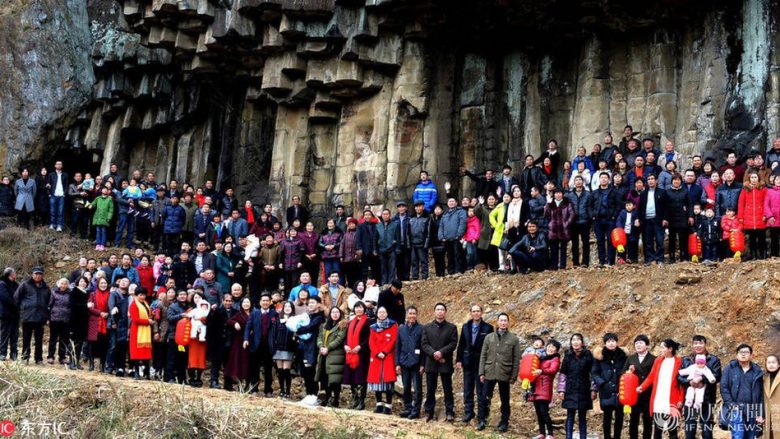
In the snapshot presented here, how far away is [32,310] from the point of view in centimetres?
2273

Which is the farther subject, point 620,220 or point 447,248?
point 447,248

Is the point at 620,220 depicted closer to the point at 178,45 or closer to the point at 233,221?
the point at 233,221

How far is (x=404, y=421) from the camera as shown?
19156mm

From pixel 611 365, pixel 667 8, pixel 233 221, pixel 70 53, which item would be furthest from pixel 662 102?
pixel 70 53

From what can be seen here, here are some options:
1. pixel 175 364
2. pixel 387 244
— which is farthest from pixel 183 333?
pixel 387 244

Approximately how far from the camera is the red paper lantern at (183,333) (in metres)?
21.7

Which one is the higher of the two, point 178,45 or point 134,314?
point 178,45

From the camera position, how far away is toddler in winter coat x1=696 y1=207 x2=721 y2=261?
73.7ft

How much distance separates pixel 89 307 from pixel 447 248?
7669mm

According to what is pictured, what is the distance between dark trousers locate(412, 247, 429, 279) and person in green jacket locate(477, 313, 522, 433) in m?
7.80

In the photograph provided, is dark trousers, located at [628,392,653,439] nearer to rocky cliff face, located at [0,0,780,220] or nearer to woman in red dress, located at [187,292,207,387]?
woman in red dress, located at [187,292,207,387]

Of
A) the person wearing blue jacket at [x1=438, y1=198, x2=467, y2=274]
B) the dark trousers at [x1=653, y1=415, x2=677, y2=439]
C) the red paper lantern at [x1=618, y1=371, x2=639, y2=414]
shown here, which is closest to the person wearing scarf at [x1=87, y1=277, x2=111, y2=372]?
the person wearing blue jacket at [x1=438, y1=198, x2=467, y2=274]

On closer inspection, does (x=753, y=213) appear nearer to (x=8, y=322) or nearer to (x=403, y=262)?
(x=403, y=262)

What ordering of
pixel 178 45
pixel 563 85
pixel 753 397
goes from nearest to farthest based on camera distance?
pixel 753 397, pixel 563 85, pixel 178 45
